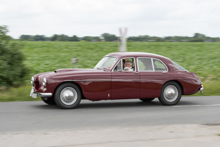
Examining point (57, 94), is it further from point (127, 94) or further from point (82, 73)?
point (127, 94)

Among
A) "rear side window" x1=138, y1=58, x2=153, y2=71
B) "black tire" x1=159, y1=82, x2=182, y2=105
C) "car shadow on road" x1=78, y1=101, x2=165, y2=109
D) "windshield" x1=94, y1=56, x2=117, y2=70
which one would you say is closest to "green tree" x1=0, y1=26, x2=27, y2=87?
"car shadow on road" x1=78, y1=101, x2=165, y2=109

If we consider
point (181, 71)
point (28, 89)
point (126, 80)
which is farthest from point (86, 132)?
point (28, 89)

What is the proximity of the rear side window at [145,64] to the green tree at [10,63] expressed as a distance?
4.62 meters

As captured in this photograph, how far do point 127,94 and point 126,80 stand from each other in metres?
0.38

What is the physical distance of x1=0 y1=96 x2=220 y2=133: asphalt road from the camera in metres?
7.88

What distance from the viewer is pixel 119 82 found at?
10.5 metres

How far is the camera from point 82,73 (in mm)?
10203

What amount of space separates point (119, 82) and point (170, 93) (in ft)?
5.50

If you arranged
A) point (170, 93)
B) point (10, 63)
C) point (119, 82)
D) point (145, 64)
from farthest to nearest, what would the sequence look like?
point (10, 63)
point (170, 93)
point (145, 64)
point (119, 82)

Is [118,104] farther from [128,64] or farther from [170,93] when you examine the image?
[170,93]

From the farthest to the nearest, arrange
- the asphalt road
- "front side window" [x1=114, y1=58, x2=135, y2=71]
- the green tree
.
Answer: the green tree → "front side window" [x1=114, y1=58, x2=135, y2=71] → the asphalt road

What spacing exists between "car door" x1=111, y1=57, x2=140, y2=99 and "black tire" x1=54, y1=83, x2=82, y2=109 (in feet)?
3.23

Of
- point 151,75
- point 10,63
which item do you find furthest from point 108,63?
point 10,63

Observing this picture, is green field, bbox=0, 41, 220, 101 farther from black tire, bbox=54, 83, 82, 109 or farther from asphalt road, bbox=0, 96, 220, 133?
black tire, bbox=54, 83, 82, 109
